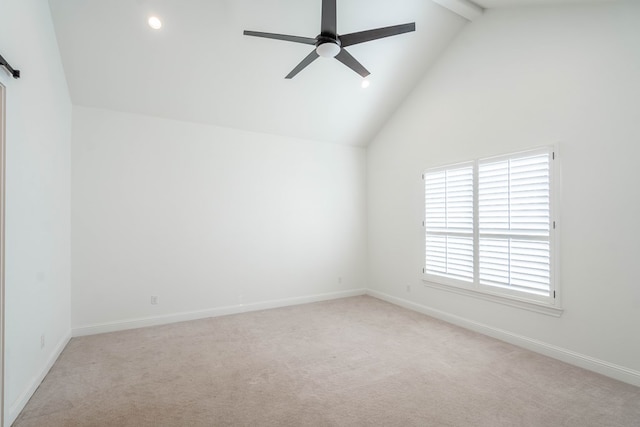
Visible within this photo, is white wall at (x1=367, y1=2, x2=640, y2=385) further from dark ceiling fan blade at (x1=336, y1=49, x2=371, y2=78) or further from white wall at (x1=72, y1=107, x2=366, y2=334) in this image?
white wall at (x1=72, y1=107, x2=366, y2=334)

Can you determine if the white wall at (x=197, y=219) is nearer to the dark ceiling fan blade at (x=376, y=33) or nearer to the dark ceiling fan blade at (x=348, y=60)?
the dark ceiling fan blade at (x=348, y=60)

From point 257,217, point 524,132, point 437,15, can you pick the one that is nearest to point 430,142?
point 524,132

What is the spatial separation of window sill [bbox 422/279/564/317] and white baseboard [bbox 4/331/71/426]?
4.53m

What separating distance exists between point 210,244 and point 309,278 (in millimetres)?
1809

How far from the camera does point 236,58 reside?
148 inches

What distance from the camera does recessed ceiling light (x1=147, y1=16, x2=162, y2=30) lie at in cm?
316

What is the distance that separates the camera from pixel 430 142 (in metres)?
4.58

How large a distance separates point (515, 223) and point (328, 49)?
277cm

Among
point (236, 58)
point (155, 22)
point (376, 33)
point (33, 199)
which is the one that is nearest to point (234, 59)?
point (236, 58)

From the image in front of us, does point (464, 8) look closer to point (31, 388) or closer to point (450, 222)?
point (450, 222)

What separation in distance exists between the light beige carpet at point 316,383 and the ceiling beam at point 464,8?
403 centimetres

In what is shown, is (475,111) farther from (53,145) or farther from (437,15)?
(53,145)

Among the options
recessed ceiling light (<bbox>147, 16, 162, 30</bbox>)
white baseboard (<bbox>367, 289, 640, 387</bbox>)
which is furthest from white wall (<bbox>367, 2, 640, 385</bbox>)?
recessed ceiling light (<bbox>147, 16, 162, 30</bbox>)

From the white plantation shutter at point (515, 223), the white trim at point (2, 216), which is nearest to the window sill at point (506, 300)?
the white plantation shutter at point (515, 223)
